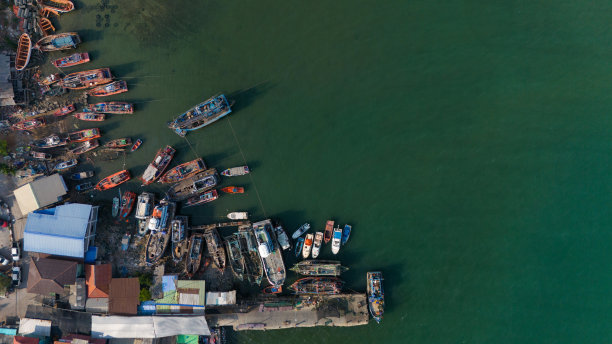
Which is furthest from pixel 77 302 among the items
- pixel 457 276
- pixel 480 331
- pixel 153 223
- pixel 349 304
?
pixel 480 331

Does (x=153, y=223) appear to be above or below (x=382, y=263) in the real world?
above

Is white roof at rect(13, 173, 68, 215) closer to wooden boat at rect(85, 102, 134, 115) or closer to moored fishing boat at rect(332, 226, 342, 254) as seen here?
wooden boat at rect(85, 102, 134, 115)

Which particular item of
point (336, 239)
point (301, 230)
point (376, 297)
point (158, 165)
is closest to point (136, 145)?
point (158, 165)

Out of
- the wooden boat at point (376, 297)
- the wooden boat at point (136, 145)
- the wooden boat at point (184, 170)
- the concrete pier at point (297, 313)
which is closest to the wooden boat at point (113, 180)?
the wooden boat at point (136, 145)

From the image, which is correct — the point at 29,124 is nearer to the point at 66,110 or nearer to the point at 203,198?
the point at 66,110

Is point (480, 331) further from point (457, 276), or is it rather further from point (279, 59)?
point (279, 59)

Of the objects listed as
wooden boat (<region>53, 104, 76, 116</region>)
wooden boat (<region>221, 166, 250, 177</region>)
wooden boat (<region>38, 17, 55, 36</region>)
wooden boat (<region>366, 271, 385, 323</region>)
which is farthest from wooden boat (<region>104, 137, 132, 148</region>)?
wooden boat (<region>366, 271, 385, 323</region>)
